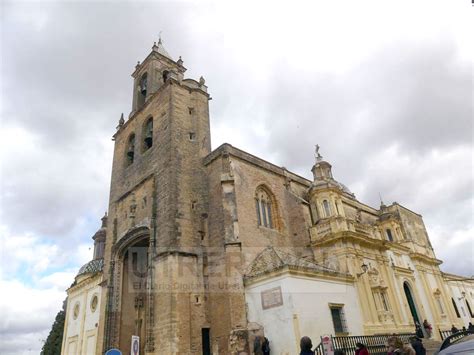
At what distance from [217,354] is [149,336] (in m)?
3.05

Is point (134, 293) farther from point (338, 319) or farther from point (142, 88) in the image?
point (142, 88)

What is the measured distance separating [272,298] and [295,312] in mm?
1200

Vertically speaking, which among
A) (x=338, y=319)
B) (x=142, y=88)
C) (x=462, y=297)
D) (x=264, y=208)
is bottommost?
(x=338, y=319)

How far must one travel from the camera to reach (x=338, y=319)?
15.7m

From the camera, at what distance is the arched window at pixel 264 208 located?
63.4 feet

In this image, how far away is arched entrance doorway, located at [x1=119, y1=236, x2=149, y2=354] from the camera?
1888cm

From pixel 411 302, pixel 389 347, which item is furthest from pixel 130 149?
pixel 411 302

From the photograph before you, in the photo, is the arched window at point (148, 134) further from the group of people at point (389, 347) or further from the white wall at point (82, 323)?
the group of people at point (389, 347)

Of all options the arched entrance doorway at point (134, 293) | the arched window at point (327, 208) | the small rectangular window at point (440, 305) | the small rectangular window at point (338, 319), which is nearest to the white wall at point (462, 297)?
the small rectangular window at point (440, 305)

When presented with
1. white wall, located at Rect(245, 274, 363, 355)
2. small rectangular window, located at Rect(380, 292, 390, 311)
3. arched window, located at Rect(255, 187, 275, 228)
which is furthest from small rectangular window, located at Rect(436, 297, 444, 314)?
arched window, located at Rect(255, 187, 275, 228)

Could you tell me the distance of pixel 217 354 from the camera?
49.7 ft

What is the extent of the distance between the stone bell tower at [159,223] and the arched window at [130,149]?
0.22 ft

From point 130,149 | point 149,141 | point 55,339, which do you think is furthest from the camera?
point 55,339

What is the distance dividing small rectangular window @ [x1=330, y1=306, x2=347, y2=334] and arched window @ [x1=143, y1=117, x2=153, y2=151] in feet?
46.8
